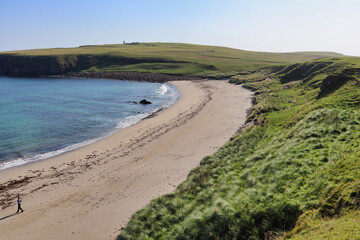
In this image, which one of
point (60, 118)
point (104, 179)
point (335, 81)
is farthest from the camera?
point (60, 118)

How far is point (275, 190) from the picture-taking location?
590 inches

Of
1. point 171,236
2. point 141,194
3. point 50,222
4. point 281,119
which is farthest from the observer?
point 281,119

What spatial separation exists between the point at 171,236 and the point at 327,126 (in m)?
17.6

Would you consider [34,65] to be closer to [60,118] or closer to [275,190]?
[60,118]

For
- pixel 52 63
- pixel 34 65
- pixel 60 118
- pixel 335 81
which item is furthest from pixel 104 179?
pixel 34 65

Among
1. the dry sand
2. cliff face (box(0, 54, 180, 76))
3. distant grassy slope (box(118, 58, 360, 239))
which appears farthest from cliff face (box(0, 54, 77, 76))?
distant grassy slope (box(118, 58, 360, 239))

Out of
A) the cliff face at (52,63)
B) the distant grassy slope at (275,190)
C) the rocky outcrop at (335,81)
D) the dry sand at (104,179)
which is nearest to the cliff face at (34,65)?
the cliff face at (52,63)

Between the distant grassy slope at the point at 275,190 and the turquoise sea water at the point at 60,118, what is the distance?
22.8m

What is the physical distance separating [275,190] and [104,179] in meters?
16.9

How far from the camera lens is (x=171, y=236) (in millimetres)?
13867

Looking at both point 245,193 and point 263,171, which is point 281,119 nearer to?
point 263,171

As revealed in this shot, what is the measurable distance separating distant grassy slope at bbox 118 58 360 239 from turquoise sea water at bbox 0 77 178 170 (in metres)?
22.8

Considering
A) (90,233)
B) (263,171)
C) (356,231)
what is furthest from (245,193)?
(90,233)

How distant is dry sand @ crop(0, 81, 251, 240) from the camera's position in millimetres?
18000
